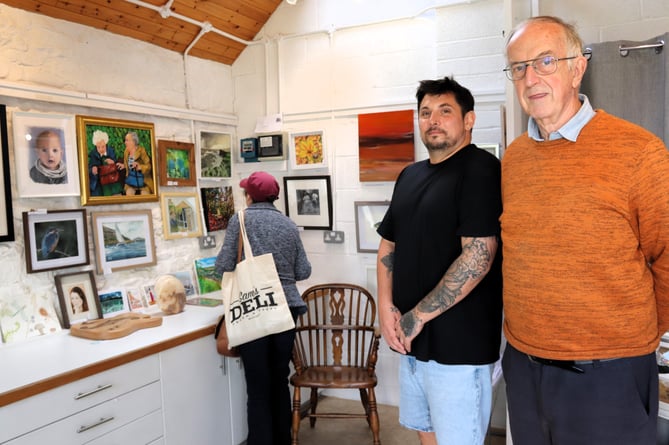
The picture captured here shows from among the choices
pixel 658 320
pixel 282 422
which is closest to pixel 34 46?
pixel 282 422

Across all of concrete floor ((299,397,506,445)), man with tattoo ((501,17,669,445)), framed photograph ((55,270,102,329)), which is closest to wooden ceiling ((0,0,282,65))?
framed photograph ((55,270,102,329))

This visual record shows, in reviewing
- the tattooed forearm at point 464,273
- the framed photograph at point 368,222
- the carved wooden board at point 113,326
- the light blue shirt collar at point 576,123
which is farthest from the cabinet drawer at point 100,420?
the light blue shirt collar at point 576,123

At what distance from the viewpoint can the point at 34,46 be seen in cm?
259

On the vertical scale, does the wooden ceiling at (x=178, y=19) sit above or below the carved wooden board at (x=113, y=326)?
above

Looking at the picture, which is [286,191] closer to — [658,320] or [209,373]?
[209,373]

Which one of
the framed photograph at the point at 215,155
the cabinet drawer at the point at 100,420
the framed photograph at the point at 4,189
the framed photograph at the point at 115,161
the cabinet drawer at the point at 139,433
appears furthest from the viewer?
the framed photograph at the point at 215,155

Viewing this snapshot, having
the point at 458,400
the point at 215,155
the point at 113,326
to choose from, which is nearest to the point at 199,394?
the point at 113,326

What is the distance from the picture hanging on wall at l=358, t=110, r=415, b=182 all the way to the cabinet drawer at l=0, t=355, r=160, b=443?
1.73 meters

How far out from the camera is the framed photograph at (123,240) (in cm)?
285

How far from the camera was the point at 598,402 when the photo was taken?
4.15 ft

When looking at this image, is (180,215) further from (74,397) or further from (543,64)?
(543,64)

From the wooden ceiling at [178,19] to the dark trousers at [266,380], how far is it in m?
1.89

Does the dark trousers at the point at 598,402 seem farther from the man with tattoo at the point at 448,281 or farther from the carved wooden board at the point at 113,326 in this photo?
the carved wooden board at the point at 113,326

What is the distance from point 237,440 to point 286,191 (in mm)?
1651
